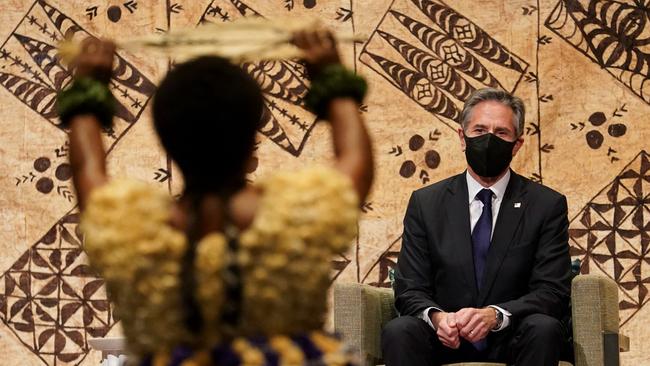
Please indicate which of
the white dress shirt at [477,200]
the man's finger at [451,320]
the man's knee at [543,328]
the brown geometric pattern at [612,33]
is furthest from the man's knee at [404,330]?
the brown geometric pattern at [612,33]

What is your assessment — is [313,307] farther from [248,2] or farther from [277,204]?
[248,2]

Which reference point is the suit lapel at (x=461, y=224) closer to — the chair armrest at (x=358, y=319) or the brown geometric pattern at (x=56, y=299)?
the chair armrest at (x=358, y=319)

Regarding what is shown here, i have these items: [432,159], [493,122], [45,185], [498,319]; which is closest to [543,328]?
[498,319]

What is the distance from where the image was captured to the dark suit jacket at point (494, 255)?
180 inches

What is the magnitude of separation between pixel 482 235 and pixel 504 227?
0.09 meters

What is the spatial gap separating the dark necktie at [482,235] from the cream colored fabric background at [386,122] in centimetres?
131

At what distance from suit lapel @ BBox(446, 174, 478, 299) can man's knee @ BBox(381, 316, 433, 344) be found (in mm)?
274

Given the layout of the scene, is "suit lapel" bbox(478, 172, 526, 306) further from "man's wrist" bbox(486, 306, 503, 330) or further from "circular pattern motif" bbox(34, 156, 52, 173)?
"circular pattern motif" bbox(34, 156, 52, 173)

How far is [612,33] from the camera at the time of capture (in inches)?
239

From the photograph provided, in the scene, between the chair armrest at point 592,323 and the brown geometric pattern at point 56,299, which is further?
the brown geometric pattern at point 56,299

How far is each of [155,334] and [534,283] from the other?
2.65 m

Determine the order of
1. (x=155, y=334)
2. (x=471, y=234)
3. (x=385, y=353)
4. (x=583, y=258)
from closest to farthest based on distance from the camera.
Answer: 1. (x=155, y=334)
2. (x=385, y=353)
3. (x=471, y=234)
4. (x=583, y=258)

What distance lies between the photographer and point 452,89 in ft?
20.2

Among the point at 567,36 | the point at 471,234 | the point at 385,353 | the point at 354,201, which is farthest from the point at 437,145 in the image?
the point at 354,201
